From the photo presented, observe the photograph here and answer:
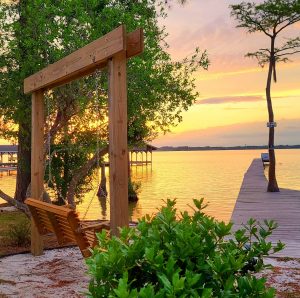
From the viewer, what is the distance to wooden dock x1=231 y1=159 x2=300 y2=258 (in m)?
10.6

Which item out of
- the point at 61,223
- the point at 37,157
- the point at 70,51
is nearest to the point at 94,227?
the point at 61,223

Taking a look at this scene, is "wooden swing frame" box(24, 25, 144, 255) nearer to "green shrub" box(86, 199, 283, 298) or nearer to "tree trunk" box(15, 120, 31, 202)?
"green shrub" box(86, 199, 283, 298)

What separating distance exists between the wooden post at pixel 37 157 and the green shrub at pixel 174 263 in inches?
252

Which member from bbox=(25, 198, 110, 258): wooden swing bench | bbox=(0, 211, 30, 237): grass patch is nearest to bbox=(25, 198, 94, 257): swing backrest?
bbox=(25, 198, 110, 258): wooden swing bench


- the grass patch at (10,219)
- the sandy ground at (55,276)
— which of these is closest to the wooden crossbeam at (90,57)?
the sandy ground at (55,276)

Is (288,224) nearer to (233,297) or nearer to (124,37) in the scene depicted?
(124,37)

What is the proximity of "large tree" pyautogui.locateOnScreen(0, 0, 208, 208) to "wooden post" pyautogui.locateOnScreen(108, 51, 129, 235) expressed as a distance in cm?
466

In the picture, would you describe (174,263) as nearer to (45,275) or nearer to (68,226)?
(68,226)

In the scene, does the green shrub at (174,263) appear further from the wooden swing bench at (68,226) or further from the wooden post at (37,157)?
the wooden post at (37,157)

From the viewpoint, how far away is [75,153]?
61.0 ft

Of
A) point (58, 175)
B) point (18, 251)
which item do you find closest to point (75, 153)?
point (58, 175)

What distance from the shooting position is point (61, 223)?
7.31 meters

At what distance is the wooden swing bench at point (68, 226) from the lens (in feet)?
21.7

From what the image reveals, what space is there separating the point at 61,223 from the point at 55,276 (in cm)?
99
